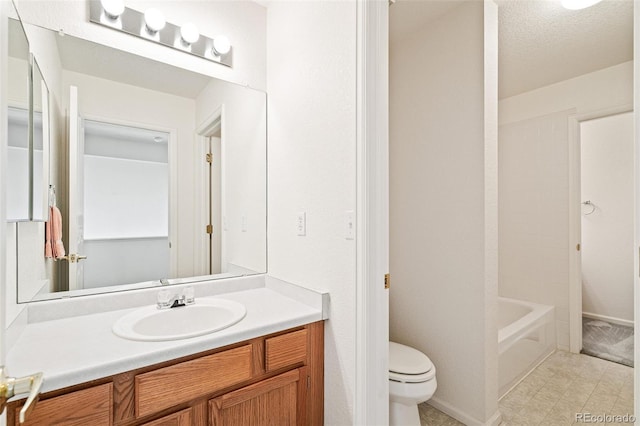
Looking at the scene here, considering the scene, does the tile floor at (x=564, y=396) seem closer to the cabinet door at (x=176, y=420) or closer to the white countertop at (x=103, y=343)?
the white countertop at (x=103, y=343)

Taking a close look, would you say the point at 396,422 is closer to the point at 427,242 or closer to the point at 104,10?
the point at 427,242

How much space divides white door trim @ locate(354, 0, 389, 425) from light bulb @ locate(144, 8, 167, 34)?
929mm

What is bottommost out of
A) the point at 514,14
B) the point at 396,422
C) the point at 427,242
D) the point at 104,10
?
the point at 396,422

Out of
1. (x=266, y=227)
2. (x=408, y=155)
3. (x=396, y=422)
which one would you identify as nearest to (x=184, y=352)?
(x=266, y=227)

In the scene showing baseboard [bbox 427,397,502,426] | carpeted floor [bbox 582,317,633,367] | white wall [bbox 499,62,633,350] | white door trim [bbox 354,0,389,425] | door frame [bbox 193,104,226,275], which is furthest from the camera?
white wall [bbox 499,62,633,350]

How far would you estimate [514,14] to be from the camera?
2029 mm

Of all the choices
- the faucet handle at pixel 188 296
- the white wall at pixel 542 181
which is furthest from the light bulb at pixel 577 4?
the faucet handle at pixel 188 296

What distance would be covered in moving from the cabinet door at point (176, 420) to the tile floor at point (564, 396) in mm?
1436

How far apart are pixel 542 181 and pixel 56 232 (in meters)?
3.66

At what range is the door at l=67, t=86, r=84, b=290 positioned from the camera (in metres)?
1.34

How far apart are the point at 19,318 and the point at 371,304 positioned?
1.25 m

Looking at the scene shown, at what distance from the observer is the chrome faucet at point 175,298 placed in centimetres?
139

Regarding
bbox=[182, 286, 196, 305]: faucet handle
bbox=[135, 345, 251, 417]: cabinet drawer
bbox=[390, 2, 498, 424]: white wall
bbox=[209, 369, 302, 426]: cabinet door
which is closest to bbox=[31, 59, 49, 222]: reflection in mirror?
bbox=[182, 286, 196, 305]: faucet handle

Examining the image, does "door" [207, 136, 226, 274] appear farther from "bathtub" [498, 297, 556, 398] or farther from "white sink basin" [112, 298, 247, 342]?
"bathtub" [498, 297, 556, 398]
